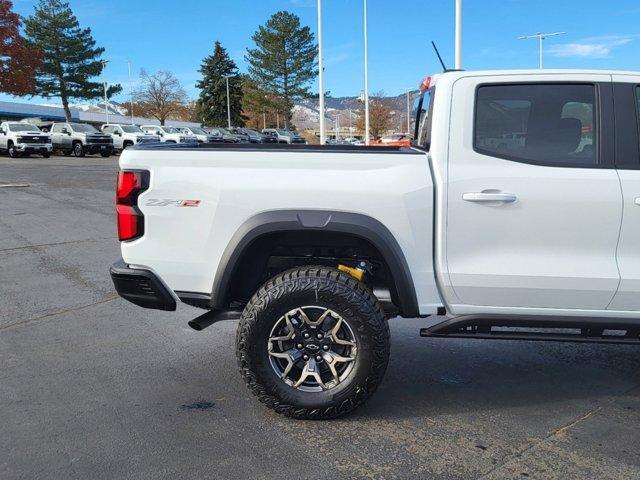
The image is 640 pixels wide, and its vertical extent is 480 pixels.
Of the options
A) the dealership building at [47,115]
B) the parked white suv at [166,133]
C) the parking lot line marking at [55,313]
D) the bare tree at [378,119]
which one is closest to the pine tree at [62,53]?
the dealership building at [47,115]

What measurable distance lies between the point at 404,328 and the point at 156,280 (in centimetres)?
246

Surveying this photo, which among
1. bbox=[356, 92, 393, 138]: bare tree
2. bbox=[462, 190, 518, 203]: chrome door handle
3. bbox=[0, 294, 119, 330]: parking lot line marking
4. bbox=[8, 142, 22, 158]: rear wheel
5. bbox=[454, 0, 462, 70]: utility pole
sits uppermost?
bbox=[356, 92, 393, 138]: bare tree

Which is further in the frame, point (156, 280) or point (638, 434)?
point (156, 280)

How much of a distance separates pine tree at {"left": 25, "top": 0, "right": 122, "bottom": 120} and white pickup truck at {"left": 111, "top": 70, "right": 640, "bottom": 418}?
59.9 metres

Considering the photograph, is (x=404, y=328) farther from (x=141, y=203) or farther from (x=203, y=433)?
(x=141, y=203)

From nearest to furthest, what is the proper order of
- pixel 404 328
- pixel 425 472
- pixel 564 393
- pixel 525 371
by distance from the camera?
pixel 425 472
pixel 564 393
pixel 525 371
pixel 404 328

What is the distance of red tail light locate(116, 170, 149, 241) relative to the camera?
338 cm

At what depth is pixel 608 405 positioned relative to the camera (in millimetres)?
3564

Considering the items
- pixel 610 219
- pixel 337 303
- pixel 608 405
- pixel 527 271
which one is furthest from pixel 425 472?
pixel 610 219

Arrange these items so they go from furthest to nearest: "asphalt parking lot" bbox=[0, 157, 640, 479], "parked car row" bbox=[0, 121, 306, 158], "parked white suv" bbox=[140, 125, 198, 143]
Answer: "parked white suv" bbox=[140, 125, 198, 143]
"parked car row" bbox=[0, 121, 306, 158]
"asphalt parking lot" bbox=[0, 157, 640, 479]

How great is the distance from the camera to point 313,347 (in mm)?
3357

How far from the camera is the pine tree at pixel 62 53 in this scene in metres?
55.9

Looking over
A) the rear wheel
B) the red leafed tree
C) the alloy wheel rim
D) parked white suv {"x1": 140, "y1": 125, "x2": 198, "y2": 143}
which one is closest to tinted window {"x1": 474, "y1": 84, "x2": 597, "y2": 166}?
the alloy wheel rim

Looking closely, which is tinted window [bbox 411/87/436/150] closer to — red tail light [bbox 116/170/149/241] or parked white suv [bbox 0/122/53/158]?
red tail light [bbox 116/170/149/241]
